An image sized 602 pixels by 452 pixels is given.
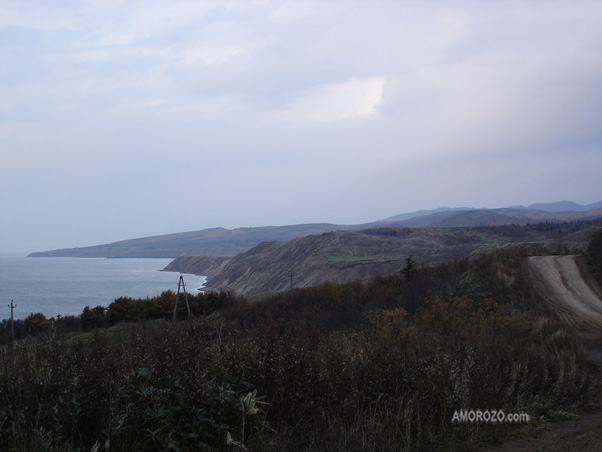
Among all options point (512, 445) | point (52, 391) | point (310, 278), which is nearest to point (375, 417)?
point (512, 445)

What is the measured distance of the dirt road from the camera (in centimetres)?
570

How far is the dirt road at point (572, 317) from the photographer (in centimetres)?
570

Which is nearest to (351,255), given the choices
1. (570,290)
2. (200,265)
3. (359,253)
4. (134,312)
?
(359,253)

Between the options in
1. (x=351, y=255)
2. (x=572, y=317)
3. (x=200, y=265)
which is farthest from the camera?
(x=200, y=265)

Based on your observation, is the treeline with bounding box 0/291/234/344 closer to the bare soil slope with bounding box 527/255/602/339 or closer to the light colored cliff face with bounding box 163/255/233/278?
the bare soil slope with bounding box 527/255/602/339

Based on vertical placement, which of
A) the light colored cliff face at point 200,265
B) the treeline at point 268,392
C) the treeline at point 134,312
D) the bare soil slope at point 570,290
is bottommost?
the light colored cliff face at point 200,265

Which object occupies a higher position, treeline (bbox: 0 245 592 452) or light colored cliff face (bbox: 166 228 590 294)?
treeline (bbox: 0 245 592 452)

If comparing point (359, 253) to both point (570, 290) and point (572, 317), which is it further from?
point (572, 317)

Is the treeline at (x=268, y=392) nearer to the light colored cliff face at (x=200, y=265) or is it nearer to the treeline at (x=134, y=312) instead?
the treeline at (x=134, y=312)

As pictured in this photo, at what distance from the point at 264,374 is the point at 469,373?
3.33 meters

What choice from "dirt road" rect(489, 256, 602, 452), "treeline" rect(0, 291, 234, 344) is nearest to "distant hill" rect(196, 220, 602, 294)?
"treeline" rect(0, 291, 234, 344)

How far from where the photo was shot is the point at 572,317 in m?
17.7

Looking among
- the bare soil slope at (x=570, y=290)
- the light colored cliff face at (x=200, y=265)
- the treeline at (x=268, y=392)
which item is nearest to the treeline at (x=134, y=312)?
the bare soil slope at (x=570, y=290)

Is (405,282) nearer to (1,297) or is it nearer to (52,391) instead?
(52,391)
